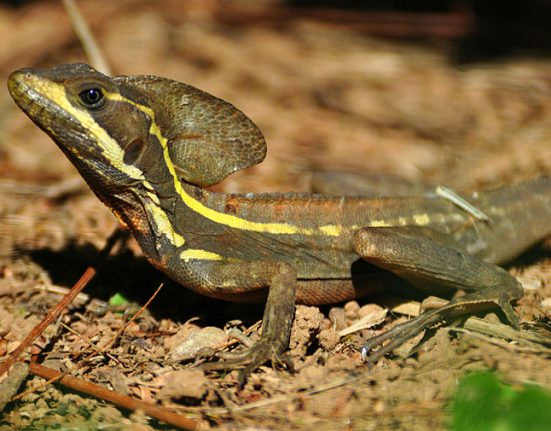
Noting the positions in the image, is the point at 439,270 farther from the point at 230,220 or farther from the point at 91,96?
the point at 91,96

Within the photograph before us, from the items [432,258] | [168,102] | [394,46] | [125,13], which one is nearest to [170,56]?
[125,13]

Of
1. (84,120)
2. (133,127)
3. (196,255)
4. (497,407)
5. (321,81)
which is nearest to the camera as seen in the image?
(497,407)

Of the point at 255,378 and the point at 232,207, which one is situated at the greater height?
the point at 232,207

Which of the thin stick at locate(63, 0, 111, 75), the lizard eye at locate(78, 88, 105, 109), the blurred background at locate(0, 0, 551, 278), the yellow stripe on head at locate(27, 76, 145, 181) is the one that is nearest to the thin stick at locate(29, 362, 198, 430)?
the yellow stripe on head at locate(27, 76, 145, 181)

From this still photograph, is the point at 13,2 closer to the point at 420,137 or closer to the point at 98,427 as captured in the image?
the point at 420,137

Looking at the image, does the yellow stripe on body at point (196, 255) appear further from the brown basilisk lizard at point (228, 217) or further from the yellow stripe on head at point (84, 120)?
the yellow stripe on head at point (84, 120)

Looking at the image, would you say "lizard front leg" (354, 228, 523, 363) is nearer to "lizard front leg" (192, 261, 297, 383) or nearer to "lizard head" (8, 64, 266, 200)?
"lizard front leg" (192, 261, 297, 383)

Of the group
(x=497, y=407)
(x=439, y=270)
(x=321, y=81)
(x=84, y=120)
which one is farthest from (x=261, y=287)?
(x=321, y=81)
